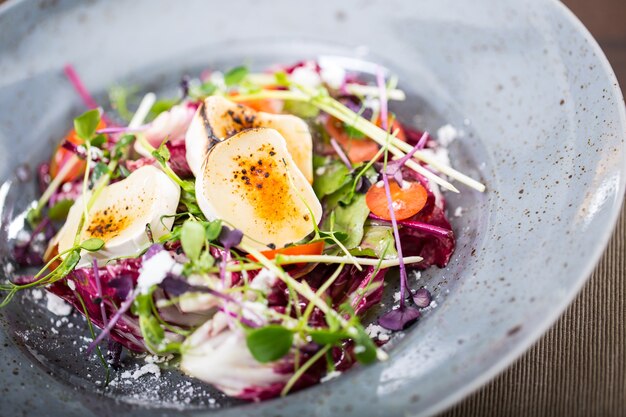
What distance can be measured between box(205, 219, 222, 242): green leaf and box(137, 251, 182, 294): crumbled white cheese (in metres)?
0.11

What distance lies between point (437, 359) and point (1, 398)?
1098 millimetres

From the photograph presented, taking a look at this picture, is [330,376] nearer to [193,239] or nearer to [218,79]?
[193,239]

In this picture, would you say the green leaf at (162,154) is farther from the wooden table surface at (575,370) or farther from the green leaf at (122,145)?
the wooden table surface at (575,370)

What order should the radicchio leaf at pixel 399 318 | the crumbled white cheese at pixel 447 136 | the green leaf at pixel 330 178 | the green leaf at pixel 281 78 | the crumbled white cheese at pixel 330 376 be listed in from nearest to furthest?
the crumbled white cheese at pixel 330 376 → the radicchio leaf at pixel 399 318 → the green leaf at pixel 330 178 → the crumbled white cheese at pixel 447 136 → the green leaf at pixel 281 78

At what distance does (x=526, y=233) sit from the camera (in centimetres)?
175

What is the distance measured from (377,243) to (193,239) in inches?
22.5

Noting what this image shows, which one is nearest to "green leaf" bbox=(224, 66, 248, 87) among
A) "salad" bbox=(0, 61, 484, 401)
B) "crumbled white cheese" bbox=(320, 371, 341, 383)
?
"salad" bbox=(0, 61, 484, 401)

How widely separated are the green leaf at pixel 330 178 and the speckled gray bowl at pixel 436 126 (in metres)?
0.37

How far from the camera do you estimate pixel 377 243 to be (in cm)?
197

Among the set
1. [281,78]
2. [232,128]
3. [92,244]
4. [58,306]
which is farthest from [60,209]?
[281,78]

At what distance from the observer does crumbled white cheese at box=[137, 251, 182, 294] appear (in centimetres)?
167

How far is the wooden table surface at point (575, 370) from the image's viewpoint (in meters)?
1.75

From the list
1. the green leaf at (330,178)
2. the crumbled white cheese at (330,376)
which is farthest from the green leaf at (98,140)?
the crumbled white cheese at (330,376)

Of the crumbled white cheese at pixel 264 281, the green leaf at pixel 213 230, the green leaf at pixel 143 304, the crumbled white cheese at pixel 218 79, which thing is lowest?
the crumbled white cheese at pixel 264 281
